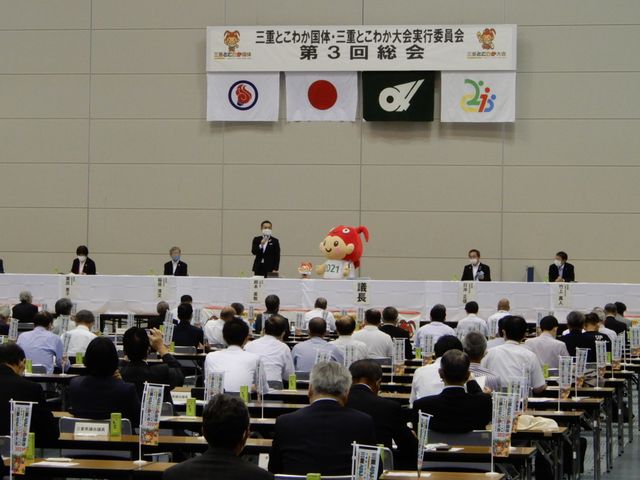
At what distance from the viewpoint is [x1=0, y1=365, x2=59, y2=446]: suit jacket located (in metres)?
6.41

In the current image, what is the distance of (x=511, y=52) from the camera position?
2139 cm

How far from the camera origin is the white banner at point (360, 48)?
843 inches

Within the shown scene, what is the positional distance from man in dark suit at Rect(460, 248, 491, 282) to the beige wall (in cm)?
190

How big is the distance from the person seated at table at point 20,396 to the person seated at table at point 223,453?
2.39 metres

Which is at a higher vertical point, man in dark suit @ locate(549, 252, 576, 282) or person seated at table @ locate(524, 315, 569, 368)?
man in dark suit @ locate(549, 252, 576, 282)

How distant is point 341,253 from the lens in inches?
769

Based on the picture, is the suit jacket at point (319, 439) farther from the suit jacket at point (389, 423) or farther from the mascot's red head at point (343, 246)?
the mascot's red head at point (343, 246)

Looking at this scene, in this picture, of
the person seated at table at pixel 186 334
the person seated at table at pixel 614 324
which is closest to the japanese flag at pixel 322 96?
the person seated at table at pixel 614 324

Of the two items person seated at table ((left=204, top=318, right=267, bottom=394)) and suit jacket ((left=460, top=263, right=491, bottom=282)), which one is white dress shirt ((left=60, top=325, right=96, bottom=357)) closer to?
person seated at table ((left=204, top=318, right=267, bottom=394))

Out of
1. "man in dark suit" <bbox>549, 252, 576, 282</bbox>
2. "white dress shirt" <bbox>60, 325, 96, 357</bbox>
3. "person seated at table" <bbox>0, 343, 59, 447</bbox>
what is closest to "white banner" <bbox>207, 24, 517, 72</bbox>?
"man in dark suit" <bbox>549, 252, 576, 282</bbox>

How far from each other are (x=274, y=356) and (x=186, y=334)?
363cm

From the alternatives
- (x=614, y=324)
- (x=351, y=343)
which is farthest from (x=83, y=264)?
(x=351, y=343)

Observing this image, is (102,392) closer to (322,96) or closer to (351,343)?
(351,343)

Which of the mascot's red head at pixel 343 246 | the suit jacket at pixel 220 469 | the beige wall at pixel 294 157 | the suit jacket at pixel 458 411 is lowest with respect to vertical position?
the suit jacket at pixel 458 411
